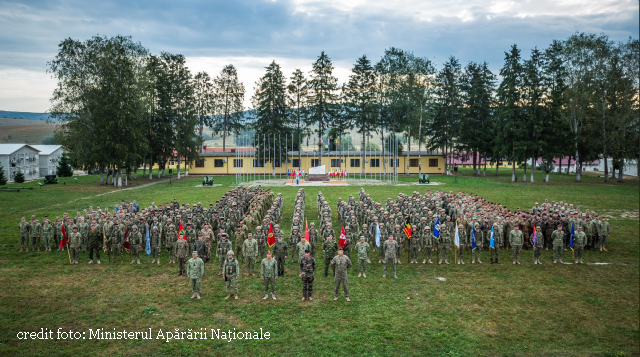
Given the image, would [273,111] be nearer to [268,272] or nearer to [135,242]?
[135,242]

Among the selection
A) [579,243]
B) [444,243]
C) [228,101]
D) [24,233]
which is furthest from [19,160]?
[579,243]

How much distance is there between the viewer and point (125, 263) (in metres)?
14.9

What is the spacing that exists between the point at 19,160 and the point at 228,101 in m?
29.4

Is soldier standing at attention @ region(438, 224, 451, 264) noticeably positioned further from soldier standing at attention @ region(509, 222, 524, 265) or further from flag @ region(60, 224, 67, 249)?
flag @ region(60, 224, 67, 249)

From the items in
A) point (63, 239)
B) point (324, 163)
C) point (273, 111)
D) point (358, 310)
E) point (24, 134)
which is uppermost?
point (24, 134)

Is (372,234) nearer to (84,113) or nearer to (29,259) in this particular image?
(29,259)

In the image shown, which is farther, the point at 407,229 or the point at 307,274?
the point at 407,229

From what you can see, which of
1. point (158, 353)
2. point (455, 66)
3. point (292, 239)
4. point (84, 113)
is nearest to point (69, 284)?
point (158, 353)

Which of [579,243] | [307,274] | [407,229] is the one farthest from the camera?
[407,229]

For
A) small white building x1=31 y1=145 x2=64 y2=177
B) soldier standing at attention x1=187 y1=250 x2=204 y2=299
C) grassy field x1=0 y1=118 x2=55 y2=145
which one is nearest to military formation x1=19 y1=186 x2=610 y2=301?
soldier standing at attention x1=187 y1=250 x2=204 y2=299

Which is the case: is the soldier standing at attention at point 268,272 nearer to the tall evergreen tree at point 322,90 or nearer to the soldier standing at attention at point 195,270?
the soldier standing at attention at point 195,270

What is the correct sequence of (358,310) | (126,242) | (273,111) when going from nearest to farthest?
(358,310) → (126,242) → (273,111)

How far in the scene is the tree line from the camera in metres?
40.6

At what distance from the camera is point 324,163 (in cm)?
5600
